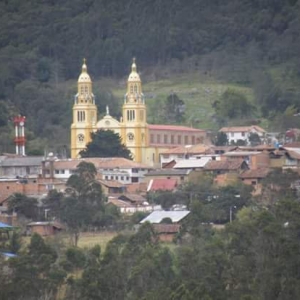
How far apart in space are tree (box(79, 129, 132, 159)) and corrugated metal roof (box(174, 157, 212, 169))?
14.5ft

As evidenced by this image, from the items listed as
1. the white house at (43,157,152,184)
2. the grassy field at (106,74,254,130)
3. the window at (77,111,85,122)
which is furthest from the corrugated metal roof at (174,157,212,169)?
the grassy field at (106,74,254,130)

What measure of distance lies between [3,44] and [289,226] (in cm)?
6995

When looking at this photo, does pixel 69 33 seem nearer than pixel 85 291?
No

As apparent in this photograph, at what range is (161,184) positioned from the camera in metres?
86.2

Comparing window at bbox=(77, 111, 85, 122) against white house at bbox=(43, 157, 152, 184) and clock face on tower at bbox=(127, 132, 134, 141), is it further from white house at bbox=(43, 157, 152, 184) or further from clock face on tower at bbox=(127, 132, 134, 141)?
white house at bbox=(43, 157, 152, 184)

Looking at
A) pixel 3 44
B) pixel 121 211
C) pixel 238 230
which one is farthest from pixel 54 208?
pixel 3 44

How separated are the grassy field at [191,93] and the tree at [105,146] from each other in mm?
13828

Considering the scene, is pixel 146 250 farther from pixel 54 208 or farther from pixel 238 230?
pixel 54 208

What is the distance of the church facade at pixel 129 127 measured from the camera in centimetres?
9762

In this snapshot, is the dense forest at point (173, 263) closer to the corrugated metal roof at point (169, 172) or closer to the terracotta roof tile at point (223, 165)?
the terracotta roof tile at point (223, 165)

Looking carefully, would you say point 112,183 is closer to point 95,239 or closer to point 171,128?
point 171,128

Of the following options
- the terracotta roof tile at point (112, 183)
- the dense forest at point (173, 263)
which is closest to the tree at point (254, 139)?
the terracotta roof tile at point (112, 183)

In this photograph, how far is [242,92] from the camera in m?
114

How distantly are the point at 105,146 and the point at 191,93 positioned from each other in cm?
2037
